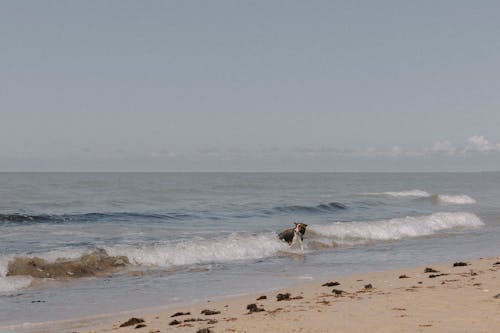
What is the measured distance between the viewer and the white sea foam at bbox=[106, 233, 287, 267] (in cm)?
1739

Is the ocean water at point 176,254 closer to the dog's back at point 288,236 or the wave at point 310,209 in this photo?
the dog's back at point 288,236

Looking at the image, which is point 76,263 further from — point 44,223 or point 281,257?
point 44,223

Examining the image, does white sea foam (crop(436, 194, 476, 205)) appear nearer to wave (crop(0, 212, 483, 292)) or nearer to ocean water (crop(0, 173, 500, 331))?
ocean water (crop(0, 173, 500, 331))

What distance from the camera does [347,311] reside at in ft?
28.3

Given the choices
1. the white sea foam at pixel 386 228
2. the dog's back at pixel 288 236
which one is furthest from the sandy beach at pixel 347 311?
the white sea foam at pixel 386 228

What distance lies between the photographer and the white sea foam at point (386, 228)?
79.4 feet

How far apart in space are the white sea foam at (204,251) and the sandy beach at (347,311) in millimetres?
6328

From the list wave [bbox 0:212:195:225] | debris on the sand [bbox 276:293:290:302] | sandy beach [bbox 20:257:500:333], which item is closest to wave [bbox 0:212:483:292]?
sandy beach [bbox 20:257:500:333]

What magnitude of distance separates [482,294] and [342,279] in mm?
3907

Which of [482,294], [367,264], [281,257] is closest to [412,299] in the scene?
[482,294]

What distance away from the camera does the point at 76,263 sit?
629 inches

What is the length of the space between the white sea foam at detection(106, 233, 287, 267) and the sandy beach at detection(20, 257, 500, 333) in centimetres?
633

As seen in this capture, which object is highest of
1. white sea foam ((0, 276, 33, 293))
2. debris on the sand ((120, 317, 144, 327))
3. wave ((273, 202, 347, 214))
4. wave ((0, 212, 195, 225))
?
debris on the sand ((120, 317, 144, 327))

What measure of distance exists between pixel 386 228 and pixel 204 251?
1081 centimetres
